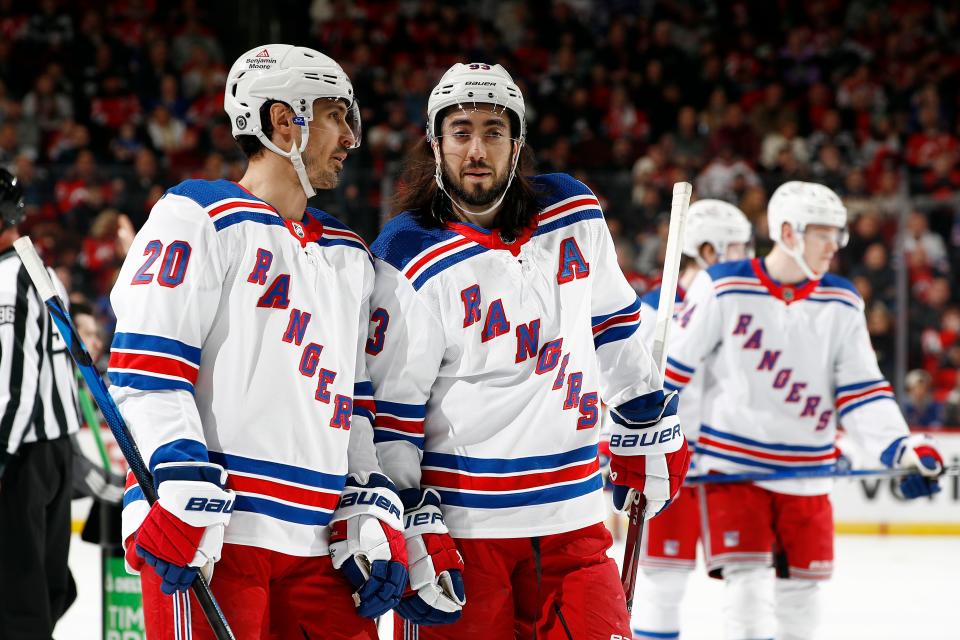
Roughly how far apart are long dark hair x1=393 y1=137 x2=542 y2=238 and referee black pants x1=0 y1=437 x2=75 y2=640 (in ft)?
5.00

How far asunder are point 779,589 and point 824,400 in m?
0.59

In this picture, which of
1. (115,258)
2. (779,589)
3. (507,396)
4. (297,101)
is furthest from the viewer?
(115,258)

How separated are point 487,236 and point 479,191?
92mm

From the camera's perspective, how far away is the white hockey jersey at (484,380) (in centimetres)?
251

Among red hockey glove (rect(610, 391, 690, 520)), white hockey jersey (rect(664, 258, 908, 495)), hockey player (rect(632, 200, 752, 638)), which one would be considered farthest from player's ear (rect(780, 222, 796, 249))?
red hockey glove (rect(610, 391, 690, 520))

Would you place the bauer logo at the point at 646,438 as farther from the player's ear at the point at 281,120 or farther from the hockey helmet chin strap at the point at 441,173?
the player's ear at the point at 281,120

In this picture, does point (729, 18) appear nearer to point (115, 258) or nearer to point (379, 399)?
point (115, 258)

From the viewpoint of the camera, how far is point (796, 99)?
34.8ft

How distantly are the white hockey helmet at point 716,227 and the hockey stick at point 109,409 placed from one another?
291 cm

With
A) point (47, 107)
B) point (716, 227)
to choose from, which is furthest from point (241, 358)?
point (47, 107)

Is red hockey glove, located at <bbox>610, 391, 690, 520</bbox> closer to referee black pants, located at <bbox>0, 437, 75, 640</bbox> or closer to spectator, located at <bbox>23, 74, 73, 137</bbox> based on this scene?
referee black pants, located at <bbox>0, 437, 75, 640</bbox>

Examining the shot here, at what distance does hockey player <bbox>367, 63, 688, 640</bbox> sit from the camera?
2.50 m

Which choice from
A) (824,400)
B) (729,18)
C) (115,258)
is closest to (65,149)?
(115,258)

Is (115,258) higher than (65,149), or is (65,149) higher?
(65,149)
